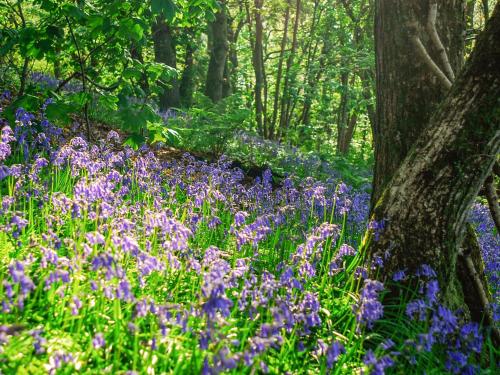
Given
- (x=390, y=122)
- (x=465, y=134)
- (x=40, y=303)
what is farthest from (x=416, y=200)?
(x=40, y=303)

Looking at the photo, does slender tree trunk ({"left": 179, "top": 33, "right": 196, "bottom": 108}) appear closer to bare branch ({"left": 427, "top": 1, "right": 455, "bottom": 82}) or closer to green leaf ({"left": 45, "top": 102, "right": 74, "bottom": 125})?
green leaf ({"left": 45, "top": 102, "right": 74, "bottom": 125})

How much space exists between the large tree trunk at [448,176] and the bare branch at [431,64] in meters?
0.46

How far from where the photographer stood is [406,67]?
371 centimetres

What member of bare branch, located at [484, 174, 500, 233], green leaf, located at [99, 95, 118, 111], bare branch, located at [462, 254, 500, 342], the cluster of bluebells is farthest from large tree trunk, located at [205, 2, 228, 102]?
bare branch, located at [462, 254, 500, 342]

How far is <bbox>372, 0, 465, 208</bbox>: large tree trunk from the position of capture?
144 inches

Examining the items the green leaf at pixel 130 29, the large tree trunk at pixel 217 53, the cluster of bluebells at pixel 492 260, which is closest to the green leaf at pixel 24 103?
the green leaf at pixel 130 29

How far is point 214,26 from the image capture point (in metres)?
13.8

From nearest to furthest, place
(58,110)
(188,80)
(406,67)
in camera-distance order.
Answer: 1. (406,67)
2. (58,110)
3. (188,80)

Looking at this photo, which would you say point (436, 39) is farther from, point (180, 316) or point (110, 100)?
point (110, 100)

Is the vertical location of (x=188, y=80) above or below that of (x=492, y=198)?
above

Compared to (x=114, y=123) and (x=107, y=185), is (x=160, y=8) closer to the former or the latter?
(x=107, y=185)

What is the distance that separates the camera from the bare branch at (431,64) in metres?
3.48

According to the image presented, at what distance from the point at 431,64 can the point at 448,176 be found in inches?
39.9

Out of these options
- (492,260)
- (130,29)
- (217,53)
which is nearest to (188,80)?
(217,53)
